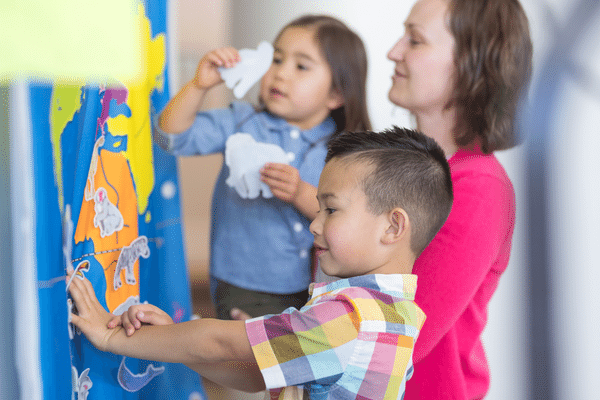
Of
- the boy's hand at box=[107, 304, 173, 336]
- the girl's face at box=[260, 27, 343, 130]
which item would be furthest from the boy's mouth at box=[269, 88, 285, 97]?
the boy's hand at box=[107, 304, 173, 336]

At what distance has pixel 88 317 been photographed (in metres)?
0.68

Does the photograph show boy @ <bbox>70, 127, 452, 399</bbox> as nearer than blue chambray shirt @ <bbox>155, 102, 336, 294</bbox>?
Yes

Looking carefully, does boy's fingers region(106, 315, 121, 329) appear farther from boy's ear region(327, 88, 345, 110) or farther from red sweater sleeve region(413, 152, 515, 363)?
boy's ear region(327, 88, 345, 110)

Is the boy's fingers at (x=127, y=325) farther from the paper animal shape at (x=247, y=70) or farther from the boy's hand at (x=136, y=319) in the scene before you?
the paper animal shape at (x=247, y=70)

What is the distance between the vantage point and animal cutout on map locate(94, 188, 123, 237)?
2.35 feet

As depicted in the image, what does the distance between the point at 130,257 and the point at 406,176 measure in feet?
1.40

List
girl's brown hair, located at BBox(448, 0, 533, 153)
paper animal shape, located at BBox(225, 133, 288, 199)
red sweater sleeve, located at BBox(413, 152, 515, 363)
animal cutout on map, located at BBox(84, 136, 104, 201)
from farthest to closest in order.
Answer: paper animal shape, located at BBox(225, 133, 288, 199), girl's brown hair, located at BBox(448, 0, 533, 153), red sweater sleeve, located at BBox(413, 152, 515, 363), animal cutout on map, located at BBox(84, 136, 104, 201)

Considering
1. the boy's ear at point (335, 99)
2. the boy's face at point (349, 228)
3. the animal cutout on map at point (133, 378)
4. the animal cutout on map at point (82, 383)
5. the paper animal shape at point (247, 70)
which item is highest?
the paper animal shape at point (247, 70)

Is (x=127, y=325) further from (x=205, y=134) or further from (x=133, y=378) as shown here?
(x=205, y=134)

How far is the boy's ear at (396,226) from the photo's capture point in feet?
2.28

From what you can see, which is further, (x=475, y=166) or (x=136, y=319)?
A: (x=475, y=166)

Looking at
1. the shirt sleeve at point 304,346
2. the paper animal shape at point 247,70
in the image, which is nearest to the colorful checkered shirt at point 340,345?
the shirt sleeve at point 304,346

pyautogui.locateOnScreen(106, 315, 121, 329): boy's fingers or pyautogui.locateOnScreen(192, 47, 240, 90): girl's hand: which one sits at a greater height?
pyautogui.locateOnScreen(192, 47, 240, 90): girl's hand

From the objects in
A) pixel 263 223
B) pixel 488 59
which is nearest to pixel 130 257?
pixel 263 223
